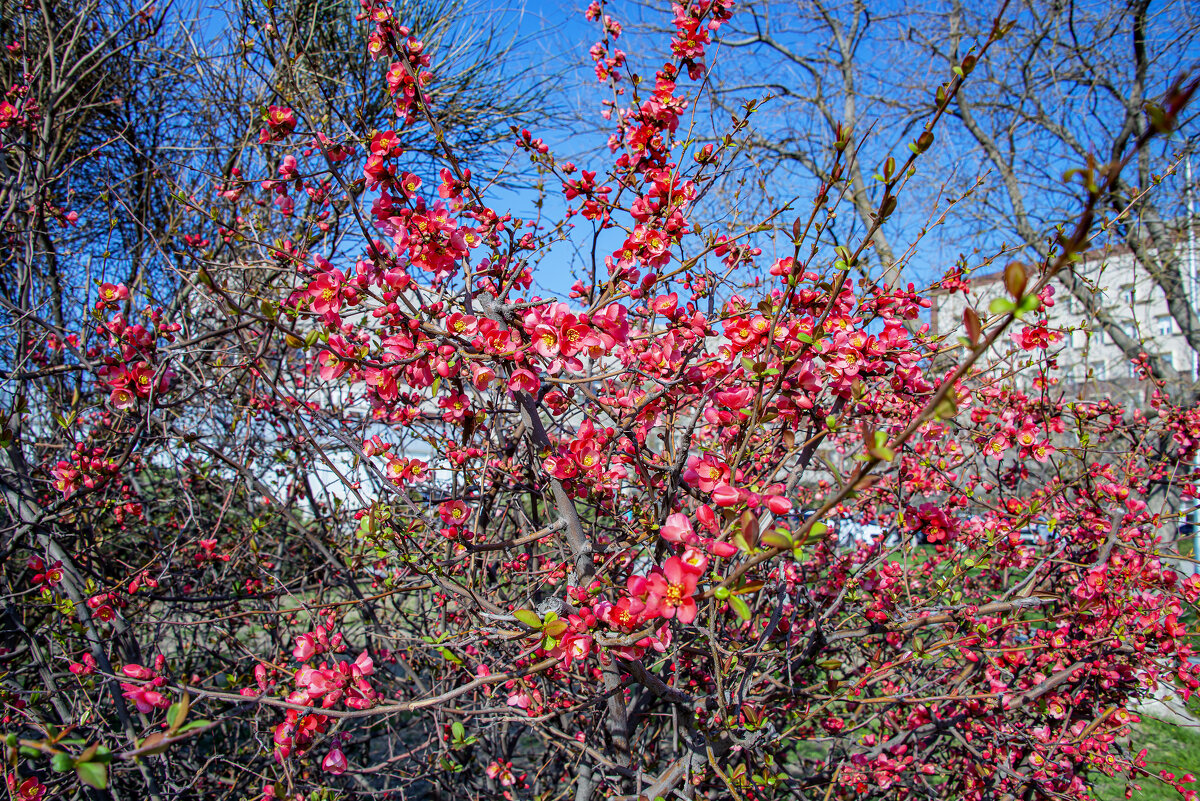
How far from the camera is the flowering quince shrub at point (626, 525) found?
147 centimetres

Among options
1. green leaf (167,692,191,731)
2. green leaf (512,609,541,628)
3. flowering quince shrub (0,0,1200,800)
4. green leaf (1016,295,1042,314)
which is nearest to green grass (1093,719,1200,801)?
flowering quince shrub (0,0,1200,800)

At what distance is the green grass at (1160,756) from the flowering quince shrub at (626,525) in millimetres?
1534

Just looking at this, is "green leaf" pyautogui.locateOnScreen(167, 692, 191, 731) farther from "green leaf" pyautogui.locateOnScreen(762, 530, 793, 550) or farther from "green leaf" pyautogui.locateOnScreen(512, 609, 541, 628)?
"green leaf" pyautogui.locateOnScreen(762, 530, 793, 550)

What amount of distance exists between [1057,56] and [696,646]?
882 cm

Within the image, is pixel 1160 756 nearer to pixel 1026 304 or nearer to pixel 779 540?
pixel 779 540

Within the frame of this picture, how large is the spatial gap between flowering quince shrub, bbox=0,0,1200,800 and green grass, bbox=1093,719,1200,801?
5.03 ft

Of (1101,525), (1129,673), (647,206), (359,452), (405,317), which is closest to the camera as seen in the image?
(405,317)

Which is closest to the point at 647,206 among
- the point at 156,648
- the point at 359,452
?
the point at 359,452

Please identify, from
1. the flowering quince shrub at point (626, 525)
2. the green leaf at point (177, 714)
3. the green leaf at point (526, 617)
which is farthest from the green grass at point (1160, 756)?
the green leaf at point (177, 714)

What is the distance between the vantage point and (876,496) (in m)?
3.23

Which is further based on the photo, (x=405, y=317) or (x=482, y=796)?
(x=482, y=796)

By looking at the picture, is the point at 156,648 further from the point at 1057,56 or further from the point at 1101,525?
the point at 1057,56

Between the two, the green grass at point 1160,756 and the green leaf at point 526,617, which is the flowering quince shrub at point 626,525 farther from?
the green grass at point 1160,756

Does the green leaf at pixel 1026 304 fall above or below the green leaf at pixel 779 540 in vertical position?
above
